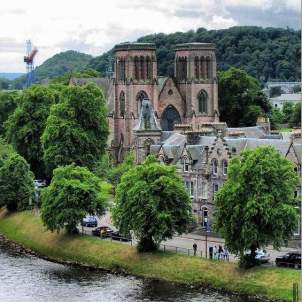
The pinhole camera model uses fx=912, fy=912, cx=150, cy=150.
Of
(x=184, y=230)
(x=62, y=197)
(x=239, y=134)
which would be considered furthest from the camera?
(x=239, y=134)

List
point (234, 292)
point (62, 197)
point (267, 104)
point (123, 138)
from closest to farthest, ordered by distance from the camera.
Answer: point (234, 292) → point (62, 197) → point (123, 138) → point (267, 104)

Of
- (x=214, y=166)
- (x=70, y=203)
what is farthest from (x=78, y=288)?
(x=214, y=166)

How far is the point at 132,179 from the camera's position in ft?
253

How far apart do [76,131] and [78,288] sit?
40755 millimetres

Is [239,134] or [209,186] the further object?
[239,134]

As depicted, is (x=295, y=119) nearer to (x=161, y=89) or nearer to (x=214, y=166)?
(x=161, y=89)

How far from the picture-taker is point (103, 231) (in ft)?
279

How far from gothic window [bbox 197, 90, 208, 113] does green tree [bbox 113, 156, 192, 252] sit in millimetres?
62542

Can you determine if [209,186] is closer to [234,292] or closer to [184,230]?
[184,230]

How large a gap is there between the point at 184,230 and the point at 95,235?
13.3 meters

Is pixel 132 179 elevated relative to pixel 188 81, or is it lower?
lower

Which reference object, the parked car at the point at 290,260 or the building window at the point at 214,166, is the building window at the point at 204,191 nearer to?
the building window at the point at 214,166

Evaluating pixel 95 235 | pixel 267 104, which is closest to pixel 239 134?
pixel 95 235

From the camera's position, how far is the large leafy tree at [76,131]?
108m
